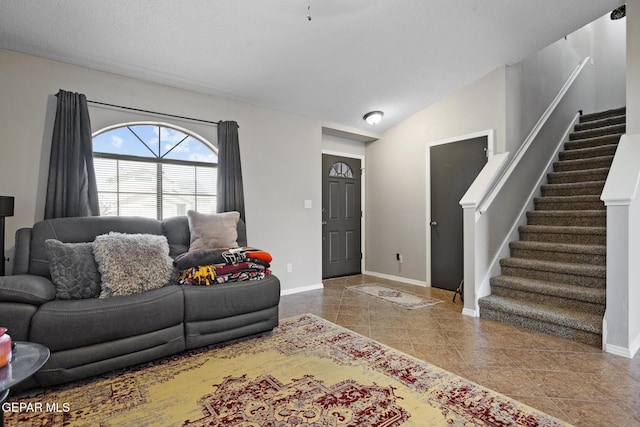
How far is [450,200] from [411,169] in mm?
784

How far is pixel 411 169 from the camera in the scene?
4.86 m

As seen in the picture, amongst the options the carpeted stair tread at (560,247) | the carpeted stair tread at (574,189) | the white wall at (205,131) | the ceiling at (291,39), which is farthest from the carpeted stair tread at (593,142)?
the white wall at (205,131)

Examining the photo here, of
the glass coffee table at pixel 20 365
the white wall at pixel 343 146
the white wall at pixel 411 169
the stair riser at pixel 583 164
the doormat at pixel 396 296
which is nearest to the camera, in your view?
the glass coffee table at pixel 20 365

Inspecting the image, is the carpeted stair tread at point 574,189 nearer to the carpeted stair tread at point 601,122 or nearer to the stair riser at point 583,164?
the stair riser at point 583,164

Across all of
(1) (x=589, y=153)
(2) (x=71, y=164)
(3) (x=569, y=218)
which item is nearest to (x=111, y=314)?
(2) (x=71, y=164)

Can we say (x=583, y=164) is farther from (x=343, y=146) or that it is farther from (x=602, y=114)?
(x=343, y=146)

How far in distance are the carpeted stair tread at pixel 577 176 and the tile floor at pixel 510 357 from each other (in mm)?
2223

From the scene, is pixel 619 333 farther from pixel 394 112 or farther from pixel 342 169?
pixel 342 169

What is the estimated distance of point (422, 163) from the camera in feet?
15.4

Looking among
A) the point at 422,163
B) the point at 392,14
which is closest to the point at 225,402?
the point at 392,14

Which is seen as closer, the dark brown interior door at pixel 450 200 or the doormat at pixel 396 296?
the doormat at pixel 396 296

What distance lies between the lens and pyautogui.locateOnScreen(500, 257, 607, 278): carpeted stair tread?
9.61 feet

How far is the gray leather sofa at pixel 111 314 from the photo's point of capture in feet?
6.15

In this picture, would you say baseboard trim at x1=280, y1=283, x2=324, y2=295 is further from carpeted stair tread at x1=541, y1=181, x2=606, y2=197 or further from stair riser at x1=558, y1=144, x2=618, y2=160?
stair riser at x1=558, y1=144, x2=618, y2=160
